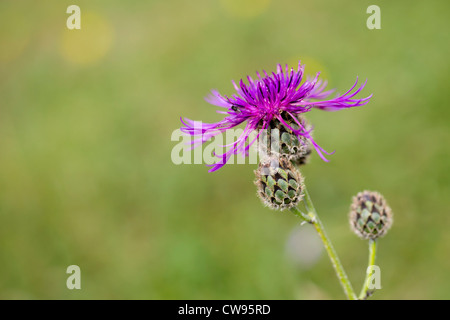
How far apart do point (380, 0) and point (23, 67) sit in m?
4.58

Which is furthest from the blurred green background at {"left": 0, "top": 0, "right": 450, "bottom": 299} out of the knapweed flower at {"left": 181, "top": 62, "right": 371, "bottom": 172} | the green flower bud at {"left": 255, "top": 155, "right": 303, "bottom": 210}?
the knapweed flower at {"left": 181, "top": 62, "right": 371, "bottom": 172}

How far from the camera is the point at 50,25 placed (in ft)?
21.4

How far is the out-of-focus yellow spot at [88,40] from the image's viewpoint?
5883mm

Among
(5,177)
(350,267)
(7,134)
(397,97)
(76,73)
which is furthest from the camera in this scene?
(76,73)

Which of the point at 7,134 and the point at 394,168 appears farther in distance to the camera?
the point at 7,134

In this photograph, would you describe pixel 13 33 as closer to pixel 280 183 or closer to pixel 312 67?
pixel 312 67

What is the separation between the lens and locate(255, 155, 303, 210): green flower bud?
181 centimetres

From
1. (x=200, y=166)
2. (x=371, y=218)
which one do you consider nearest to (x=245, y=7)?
(x=200, y=166)

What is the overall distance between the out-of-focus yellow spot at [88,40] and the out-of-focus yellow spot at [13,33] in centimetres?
61

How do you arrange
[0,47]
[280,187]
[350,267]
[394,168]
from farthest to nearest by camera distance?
[0,47] → [394,168] → [350,267] → [280,187]

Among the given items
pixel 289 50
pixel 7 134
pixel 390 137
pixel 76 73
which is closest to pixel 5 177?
pixel 7 134

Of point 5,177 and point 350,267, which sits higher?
point 5,177

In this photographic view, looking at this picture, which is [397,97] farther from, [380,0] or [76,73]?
[76,73]

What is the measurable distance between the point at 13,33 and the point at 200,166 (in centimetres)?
401
